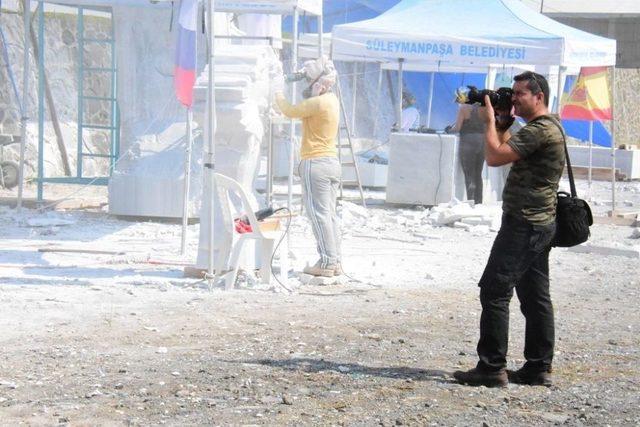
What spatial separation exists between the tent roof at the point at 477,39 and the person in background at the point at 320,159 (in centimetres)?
630

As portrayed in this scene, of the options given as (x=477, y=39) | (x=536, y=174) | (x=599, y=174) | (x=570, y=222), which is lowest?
(x=599, y=174)

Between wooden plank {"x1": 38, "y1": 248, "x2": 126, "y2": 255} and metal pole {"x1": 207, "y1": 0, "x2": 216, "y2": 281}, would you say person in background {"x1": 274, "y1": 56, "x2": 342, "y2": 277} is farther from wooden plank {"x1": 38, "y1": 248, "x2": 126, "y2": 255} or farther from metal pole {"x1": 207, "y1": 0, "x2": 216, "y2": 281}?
wooden plank {"x1": 38, "y1": 248, "x2": 126, "y2": 255}

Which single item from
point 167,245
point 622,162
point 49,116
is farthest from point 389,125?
point 167,245

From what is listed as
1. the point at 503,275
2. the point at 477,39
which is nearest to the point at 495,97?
the point at 503,275

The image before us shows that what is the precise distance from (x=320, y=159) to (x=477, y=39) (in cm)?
661

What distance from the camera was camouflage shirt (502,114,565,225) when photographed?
6.77 metres

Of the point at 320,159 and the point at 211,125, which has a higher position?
the point at 211,125

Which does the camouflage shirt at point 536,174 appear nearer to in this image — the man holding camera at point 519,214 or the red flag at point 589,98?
the man holding camera at point 519,214

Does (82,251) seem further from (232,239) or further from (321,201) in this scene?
(321,201)

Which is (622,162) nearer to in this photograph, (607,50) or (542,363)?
(607,50)

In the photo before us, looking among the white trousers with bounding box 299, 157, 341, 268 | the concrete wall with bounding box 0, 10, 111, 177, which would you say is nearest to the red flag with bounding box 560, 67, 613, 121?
the concrete wall with bounding box 0, 10, 111, 177

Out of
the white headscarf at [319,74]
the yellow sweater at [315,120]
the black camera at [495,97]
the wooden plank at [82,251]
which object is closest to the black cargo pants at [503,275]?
the black camera at [495,97]

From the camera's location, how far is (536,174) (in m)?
6.80

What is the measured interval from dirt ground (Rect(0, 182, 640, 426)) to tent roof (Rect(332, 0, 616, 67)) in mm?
4857
